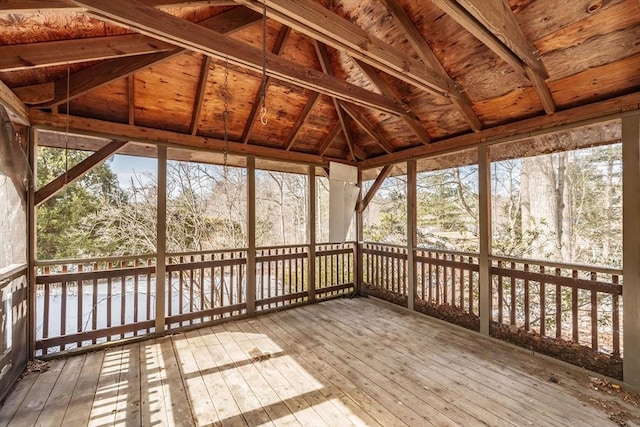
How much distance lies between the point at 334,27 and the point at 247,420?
3117 millimetres

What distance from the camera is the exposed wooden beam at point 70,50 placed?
2.30 meters

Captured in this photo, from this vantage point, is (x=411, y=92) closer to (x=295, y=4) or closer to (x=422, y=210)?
(x=295, y=4)

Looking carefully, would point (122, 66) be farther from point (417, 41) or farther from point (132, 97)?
point (417, 41)

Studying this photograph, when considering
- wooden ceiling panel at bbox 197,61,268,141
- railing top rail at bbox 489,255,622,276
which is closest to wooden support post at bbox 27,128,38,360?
wooden ceiling panel at bbox 197,61,268,141

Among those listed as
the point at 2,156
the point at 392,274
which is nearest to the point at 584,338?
the point at 392,274

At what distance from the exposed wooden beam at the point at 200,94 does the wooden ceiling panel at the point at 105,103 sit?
2.55 feet

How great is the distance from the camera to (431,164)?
4.93m

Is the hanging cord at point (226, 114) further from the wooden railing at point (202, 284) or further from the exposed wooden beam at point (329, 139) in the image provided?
the exposed wooden beam at point (329, 139)

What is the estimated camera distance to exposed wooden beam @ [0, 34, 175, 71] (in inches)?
90.7

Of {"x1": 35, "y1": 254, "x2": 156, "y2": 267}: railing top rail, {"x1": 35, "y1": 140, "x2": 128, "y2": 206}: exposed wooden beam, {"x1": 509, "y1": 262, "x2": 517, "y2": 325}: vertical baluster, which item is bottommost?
{"x1": 509, "y1": 262, "x2": 517, "y2": 325}: vertical baluster

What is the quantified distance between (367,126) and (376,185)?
3.92 ft

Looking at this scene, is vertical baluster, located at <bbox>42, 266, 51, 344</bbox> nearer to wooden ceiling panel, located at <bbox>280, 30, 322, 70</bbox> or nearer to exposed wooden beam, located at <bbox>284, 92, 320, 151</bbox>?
exposed wooden beam, located at <bbox>284, 92, 320, 151</bbox>

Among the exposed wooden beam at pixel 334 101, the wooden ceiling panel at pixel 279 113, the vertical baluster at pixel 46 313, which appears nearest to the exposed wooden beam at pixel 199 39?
the exposed wooden beam at pixel 334 101

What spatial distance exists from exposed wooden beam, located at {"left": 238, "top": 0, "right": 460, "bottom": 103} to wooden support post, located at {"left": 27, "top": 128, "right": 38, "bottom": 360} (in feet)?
9.83
